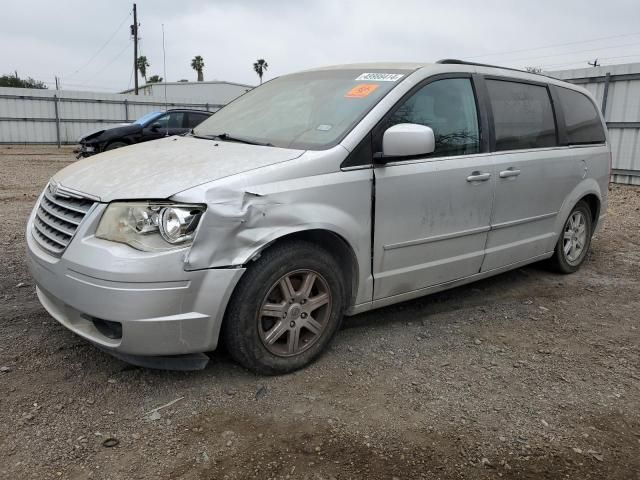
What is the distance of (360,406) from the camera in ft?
9.12

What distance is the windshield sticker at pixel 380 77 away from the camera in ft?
11.5

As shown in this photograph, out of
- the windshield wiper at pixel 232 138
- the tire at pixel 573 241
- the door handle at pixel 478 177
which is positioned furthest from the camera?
the tire at pixel 573 241

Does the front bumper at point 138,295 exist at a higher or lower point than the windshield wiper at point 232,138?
lower

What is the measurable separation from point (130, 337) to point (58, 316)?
0.58 m

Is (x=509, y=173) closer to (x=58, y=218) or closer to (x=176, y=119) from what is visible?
(x=58, y=218)

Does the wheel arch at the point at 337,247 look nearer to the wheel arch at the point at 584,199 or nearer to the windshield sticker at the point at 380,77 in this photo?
the windshield sticker at the point at 380,77

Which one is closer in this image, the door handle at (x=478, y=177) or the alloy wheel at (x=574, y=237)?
the door handle at (x=478, y=177)

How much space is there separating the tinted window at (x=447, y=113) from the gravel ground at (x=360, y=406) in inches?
49.8

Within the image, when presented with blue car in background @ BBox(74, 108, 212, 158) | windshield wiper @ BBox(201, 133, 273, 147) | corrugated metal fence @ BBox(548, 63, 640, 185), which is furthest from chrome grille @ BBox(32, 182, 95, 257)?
corrugated metal fence @ BBox(548, 63, 640, 185)

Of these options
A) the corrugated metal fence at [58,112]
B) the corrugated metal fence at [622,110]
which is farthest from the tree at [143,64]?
the corrugated metal fence at [622,110]

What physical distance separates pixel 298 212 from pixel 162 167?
78 centimetres

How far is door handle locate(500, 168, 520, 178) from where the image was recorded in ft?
13.0

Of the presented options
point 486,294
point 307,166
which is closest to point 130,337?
point 307,166

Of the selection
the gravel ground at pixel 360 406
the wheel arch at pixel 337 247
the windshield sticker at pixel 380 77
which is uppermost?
the windshield sticker at pixel 380 77
